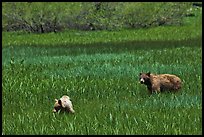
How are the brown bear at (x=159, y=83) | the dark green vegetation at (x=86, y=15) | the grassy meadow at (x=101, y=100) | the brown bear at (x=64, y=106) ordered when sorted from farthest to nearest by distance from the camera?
the dark green vegetation at (x=86, y=15) < the brown bear at (x=159, y=83) < the brown bear at (x=64, y=106) < the grassy meadow at (x=101, y=100)

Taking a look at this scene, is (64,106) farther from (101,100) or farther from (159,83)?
(159,83)

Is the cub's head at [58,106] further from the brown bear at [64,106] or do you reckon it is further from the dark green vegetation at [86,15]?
the dark green vegetation at [86,15]

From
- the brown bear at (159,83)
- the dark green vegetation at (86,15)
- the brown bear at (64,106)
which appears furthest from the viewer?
the dark green vegetation at (86,15)

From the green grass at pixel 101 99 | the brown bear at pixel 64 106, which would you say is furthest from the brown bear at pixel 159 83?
the brown bear at pixel 64 106

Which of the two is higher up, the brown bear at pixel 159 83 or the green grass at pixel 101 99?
the brown bear at pixel 159 83

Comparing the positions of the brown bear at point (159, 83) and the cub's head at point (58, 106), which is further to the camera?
the brown bear at point (159, 83)

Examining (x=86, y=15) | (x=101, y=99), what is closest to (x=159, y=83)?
(x=101, y=99)

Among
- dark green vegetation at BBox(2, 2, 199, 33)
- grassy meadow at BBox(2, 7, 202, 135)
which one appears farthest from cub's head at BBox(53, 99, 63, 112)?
dark green vegetation at BBox(2, 2, 199, 33)

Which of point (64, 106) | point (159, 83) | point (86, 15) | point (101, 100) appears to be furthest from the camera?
point (86, 15)

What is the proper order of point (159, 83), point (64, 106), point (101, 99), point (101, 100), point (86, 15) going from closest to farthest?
point (64, 106)
point (101, 100)
point (101, 99)
point (159, 83)
point (86, 15)

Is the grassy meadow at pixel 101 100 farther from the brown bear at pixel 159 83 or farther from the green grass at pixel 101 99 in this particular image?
the brown bear at pixel 159 83

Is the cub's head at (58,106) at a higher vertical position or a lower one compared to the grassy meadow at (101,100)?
higher

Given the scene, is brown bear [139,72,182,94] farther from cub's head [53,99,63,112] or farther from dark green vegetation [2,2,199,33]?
dark green vegetation [2,2,199,33]

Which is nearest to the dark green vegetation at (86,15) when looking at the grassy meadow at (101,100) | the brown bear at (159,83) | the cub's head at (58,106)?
the grassy meadow at (101,100)
